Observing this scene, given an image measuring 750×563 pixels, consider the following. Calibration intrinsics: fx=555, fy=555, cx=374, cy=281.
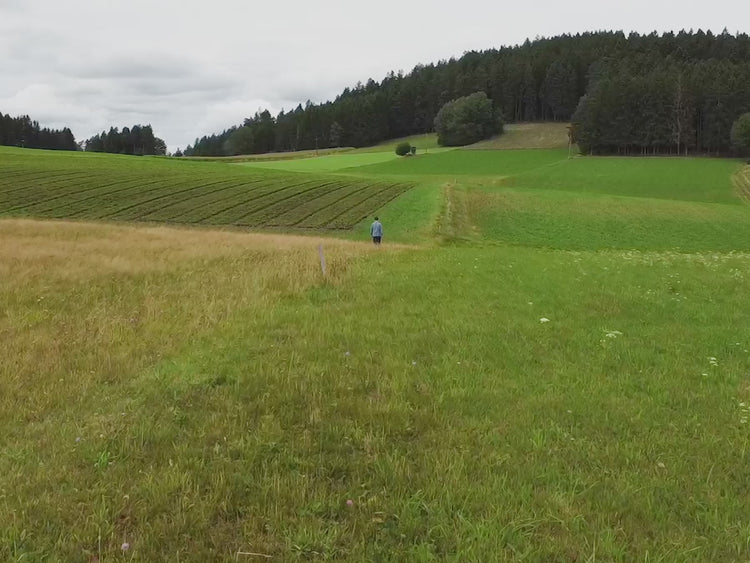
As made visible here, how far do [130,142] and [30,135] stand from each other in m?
26.4

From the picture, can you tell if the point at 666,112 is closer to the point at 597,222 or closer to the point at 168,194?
the point at 597,222

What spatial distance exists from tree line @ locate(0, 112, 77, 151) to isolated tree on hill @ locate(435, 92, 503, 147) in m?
112

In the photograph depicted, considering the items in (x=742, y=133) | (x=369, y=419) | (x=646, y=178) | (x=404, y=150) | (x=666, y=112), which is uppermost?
(x=666, y=112)

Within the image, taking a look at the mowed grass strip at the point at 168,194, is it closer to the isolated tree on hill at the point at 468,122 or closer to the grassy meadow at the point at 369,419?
the grassy meadow at the point at 369,419

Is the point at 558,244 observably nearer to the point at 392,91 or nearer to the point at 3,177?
the point at 3,177

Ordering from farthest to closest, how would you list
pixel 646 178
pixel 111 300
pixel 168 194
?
pixel 646 178 < pixel 168 194 < pixel 111 300

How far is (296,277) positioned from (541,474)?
9194mm

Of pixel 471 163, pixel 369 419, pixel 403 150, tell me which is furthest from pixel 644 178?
pixel 369 419

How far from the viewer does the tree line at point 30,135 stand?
147500 mm

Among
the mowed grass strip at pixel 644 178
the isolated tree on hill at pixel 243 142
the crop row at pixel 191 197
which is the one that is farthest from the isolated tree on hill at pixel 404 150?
the isolated tree on hill at pixel 243 142

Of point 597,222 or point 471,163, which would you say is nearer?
Result: point 597,222

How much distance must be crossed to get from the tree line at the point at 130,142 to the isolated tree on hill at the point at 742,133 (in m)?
153

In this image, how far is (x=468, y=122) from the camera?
131 meters

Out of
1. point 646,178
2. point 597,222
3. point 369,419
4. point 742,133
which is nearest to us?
point 369,419
